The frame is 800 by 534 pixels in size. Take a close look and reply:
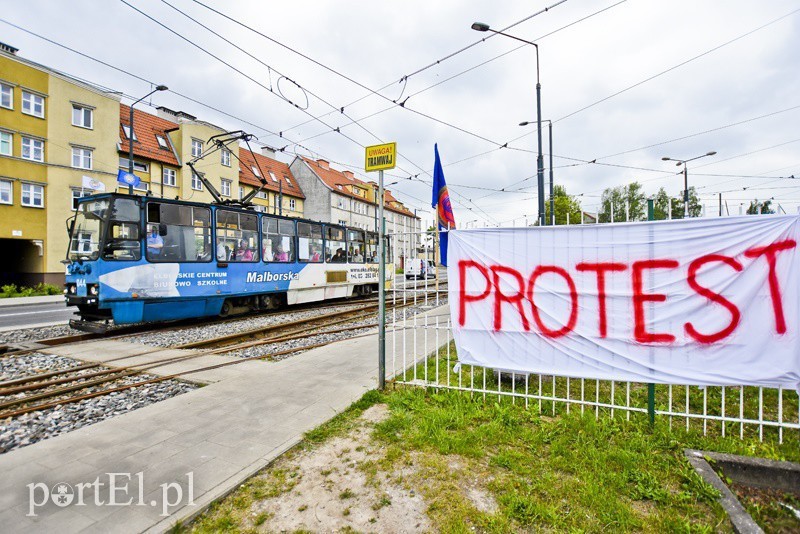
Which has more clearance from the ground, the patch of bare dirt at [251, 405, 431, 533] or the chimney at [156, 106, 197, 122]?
the chimney at [156, 106, 197, 122]

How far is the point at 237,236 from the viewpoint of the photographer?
471 inches

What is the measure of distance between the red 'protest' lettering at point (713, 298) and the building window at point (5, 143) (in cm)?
3142

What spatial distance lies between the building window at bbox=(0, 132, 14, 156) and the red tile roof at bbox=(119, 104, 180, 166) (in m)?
5.72

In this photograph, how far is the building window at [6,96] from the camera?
2128 cm

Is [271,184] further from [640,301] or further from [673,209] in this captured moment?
[640,301]

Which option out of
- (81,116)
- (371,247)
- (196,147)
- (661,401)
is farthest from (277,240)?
(196,147)

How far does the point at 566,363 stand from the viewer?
13.7 feet

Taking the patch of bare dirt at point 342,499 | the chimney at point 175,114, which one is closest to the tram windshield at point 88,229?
the patch of bare dirt at point 342,499

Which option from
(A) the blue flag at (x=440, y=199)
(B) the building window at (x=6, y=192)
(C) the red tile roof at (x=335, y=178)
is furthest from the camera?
(C) the red tile roof at (x=335, y=178)

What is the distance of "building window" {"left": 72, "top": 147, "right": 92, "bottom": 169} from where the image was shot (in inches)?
950

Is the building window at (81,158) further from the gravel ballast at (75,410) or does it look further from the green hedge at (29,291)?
the gravel ballast at (75,410)

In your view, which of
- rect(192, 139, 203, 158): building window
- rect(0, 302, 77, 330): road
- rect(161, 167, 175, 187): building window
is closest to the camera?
rect(0, 302, 77, 330): road

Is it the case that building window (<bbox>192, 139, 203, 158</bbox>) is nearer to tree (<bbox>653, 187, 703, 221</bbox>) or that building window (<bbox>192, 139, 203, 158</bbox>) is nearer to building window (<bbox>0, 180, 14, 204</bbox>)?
building window (<bbox>0, 180, 14, 204</bbox>)

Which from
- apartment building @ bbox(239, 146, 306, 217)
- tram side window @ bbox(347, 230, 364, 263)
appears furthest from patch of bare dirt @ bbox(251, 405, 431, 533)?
apartment building @ bbox(239, 146, 306, 217)
